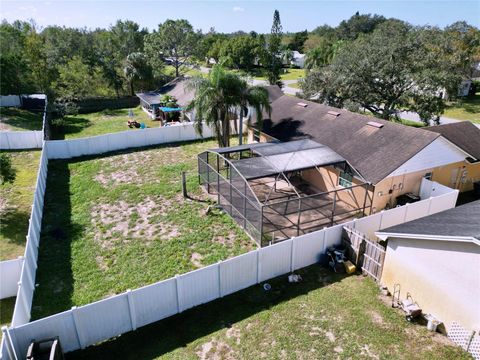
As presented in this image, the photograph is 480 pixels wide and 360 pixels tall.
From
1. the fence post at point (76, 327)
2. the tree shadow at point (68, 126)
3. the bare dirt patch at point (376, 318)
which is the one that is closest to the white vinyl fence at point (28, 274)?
the fence post at point (76, 327)

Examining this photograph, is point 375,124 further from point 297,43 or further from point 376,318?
point 297,43

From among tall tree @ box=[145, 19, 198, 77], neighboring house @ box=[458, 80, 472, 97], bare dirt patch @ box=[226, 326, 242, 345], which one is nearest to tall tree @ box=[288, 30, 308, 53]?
tall tree @ box=[145, 19, 198, 77]

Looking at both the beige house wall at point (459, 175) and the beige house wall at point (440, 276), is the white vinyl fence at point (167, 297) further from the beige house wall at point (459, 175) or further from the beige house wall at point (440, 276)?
the beige house wall at point (459, 175)

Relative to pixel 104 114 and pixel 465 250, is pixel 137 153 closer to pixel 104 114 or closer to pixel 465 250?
pixel 104 114

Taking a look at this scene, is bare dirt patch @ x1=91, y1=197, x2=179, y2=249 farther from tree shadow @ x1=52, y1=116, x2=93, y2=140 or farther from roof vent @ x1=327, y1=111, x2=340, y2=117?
tree shadow @ x1=52, y1=116, x2=93, y2=140

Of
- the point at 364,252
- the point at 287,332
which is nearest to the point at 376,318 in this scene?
the point at 364,252
